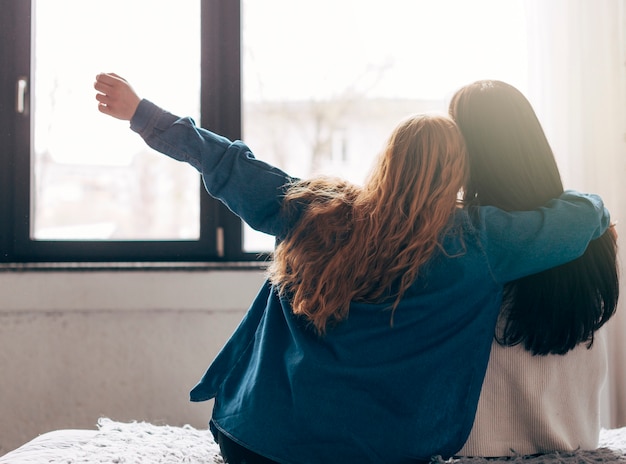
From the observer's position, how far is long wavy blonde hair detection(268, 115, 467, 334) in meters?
0.99

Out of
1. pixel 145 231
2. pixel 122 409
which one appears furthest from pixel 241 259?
pixel 122 409

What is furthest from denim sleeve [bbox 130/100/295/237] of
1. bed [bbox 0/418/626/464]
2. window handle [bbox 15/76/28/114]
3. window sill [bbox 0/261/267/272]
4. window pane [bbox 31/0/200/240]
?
window handle [bbox 15/76/28/114]

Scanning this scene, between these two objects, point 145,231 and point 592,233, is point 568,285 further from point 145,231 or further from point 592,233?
point 145,231

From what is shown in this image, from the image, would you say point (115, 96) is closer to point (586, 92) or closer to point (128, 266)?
point (128, 266)

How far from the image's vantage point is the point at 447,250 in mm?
1003

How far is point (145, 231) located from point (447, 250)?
122cm

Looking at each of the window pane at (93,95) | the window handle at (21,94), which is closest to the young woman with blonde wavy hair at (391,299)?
the window pane at (93,95)

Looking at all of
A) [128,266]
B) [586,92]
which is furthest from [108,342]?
[586,92]

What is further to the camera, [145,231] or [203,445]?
[145,231]

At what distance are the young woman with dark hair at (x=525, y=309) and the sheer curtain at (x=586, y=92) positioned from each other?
677mm

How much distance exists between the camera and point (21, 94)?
1879 mm

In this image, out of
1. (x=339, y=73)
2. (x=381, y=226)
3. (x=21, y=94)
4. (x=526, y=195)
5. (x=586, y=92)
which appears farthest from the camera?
(x=339, y=73)

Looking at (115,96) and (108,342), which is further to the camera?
(108,342)

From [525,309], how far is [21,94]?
1.52 metres
